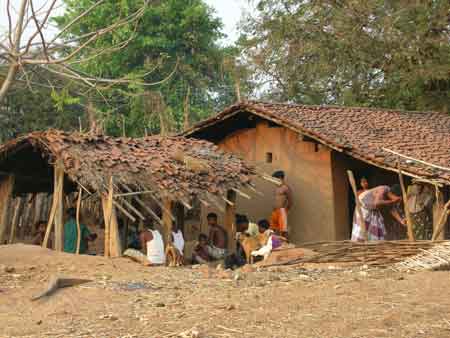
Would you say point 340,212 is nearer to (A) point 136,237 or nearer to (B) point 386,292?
(A) point 136,237

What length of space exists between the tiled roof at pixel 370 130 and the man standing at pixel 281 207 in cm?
106

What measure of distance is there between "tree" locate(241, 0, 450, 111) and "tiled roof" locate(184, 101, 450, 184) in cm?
413

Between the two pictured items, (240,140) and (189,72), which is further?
(189,72)

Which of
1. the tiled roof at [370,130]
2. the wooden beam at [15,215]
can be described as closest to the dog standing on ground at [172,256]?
the tiled roof at [370,130]

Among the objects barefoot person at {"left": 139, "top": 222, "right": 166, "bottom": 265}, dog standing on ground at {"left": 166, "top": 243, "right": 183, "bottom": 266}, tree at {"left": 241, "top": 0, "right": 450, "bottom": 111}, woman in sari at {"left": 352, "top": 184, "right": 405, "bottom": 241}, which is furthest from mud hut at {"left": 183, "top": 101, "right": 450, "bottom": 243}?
tree at {"left": 241, "top": 0, "right": 450, "bottom": 111}

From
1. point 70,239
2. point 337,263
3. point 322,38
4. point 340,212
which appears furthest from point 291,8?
point 337,263

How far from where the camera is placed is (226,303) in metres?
6.79

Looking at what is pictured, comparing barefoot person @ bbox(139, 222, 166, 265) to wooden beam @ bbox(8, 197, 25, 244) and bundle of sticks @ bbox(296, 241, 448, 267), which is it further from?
wooden beam @ bbox(8, 197, 25, 244)

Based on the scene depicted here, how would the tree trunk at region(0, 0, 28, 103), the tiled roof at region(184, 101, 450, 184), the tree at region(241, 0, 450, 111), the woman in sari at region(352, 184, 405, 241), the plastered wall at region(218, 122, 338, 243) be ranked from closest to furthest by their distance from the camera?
1. the tree trunk at region(0, 0, 28, 103)
2. the woman in sari at region(352, 184, 405, 241)
3. the tiled roof at region(184, 101, 450, 184)
4. the plastered wall at region(218, 122, 338, 243)
5. the tree at region(241, 0, 450, 111)

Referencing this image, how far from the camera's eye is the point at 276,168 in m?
14.7

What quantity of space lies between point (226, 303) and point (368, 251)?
348 centimetres

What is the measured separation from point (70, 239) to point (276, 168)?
4.33 metres

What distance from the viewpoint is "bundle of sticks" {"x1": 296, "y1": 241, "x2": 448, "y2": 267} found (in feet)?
30.8

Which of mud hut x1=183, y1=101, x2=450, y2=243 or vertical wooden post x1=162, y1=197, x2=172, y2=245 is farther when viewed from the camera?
mud hut x1=183, y1=101, x2=450, y2=243
